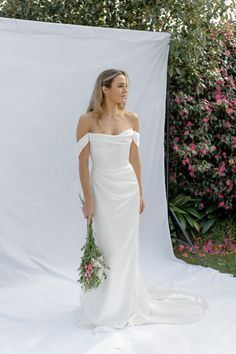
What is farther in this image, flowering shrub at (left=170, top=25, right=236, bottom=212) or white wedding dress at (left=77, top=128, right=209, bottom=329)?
flowering shrub at (left=170, top=25, right=236, bottom=212)

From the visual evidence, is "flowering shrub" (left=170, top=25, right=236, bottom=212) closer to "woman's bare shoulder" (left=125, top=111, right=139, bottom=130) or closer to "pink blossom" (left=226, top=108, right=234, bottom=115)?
"pink blossom" (left=226, top=108, right=234, bottom=115)

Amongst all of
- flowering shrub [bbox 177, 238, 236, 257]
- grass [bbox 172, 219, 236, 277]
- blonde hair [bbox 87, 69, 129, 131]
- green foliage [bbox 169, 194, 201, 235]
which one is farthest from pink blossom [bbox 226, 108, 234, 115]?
blonde hair [bbox 87, 69, 129, 131]

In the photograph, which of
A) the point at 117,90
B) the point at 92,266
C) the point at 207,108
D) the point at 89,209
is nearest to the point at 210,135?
the point at 207,108

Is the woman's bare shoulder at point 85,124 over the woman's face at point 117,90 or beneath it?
beneath

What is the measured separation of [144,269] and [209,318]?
121 cm

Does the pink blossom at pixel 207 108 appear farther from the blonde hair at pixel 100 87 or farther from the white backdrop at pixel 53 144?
the blonde hair at pixel 100 87

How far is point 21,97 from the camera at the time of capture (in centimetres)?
405

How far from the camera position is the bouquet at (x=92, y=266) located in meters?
3.08

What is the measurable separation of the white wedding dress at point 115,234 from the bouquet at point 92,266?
5 cm

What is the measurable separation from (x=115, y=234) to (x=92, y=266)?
0.77 feet

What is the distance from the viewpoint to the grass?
4.87 m

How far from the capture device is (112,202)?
319 cm

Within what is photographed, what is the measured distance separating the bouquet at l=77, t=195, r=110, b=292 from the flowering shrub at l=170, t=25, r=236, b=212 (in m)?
2.24

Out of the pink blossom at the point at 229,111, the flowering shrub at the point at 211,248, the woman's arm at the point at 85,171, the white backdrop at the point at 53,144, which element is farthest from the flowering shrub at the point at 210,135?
the woman's arm at the point at 85,171
